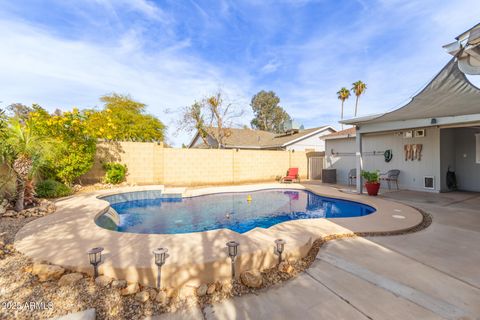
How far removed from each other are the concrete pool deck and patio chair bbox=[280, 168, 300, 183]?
7737 millimetres

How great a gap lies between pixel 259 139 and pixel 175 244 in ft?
67.9

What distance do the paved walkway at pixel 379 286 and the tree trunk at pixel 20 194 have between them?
6.38 metres

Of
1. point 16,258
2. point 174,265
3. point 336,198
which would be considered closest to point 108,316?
point 174,265

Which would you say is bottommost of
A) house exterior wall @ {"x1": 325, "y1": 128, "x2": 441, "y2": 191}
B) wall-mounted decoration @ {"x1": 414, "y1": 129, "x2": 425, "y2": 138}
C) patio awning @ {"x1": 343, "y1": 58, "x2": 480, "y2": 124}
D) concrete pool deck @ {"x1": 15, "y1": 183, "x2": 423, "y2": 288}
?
concrete pool deck @ {"x1": 15, "y1": 183, "x2": 423, "y2": 288}

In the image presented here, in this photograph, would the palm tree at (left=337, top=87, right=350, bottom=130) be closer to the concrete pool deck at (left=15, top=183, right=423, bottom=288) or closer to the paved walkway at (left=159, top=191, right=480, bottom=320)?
the concrete pool deck at (left=15, top=183, right=423, bottom=288)

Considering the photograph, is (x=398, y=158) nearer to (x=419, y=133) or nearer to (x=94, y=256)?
(x=419, y=133)

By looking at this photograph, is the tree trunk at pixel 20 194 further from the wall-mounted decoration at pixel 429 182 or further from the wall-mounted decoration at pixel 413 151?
the wall-mounted decoration at pixel 429 182

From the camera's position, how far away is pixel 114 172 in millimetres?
10680

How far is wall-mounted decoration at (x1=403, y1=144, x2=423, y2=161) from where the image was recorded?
32.1 feet

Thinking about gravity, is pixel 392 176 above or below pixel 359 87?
below

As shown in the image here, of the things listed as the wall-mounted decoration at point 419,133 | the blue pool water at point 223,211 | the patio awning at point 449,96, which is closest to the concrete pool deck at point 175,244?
the blue pool water at point 223,211

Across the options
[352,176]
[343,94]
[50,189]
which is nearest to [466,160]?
[352,176]

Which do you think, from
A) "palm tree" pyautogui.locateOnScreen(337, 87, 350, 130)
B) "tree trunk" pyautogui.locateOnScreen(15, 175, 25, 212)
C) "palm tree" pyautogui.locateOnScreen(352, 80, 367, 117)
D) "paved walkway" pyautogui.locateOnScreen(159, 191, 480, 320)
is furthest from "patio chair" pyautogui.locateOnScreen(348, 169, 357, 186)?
"palm tree" pyautogui.locateOnScreen(337, 87, 350, 130)

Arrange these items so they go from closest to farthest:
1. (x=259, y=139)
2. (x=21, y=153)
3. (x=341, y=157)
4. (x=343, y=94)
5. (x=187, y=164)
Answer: (x=21, y=153), (x=187, y=164), (x=341, y=157), (x=259, y=139), (x=343, y=94)
